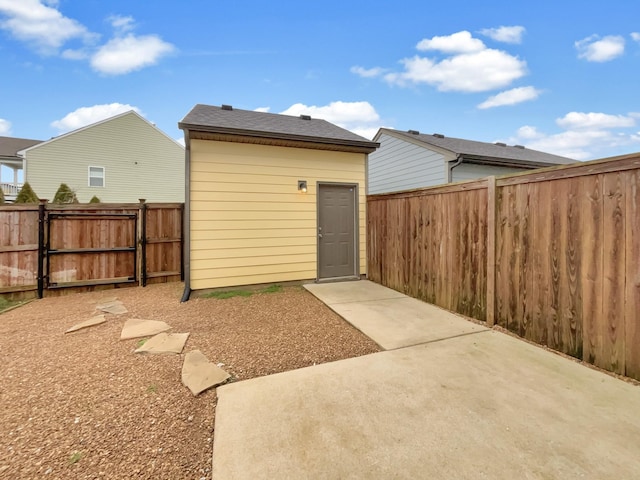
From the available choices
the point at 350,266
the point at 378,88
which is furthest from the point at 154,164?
the point at 350,266

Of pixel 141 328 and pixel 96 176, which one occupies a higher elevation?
pixel 96 176

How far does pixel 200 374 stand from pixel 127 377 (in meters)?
0.62

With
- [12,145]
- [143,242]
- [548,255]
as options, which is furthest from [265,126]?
[12,145]

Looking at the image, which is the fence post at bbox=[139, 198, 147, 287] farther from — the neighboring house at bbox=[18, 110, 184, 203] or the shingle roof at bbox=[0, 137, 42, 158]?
the shingle roof at bbox=[0, 137, 42, 158]

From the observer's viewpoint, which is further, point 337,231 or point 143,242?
point 337,231

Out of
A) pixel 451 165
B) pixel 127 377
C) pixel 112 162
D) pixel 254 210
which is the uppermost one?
pixel 112 162

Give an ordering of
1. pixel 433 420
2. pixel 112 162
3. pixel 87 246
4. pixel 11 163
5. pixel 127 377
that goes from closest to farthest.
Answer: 1. pixel 433 420
2. pixel 127 377
3. pixel 87 246
4. pixel 112 162
5. pixel 11 163

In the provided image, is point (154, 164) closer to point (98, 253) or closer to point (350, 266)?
point (98, 253)

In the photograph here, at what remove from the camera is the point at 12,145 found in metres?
14.8

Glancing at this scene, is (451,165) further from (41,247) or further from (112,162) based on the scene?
(112,162)

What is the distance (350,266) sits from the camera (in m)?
6.25

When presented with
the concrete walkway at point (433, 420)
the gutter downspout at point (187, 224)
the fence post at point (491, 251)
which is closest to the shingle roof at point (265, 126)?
the gutter downspout at point (187, 224)

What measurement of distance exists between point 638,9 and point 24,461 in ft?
30.6

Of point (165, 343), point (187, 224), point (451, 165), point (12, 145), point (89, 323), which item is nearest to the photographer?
point (165, 343)
